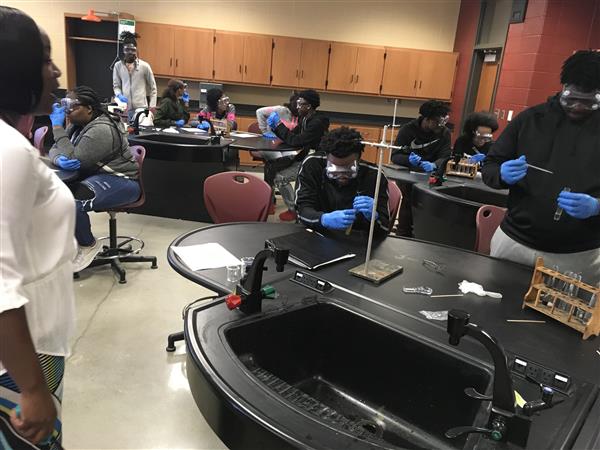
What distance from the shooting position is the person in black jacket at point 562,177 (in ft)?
5.68

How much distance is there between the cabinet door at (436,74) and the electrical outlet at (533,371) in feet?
23.4

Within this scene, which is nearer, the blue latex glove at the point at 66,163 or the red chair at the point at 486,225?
the red chair at the point at 486,225

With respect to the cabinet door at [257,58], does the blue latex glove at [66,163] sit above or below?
below

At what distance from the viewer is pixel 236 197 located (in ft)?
8.97

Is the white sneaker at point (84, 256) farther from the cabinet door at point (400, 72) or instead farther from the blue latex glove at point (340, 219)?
the cabinet door at point (400, 72)

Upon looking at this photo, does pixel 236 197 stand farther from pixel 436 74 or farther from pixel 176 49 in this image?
pixel 436 74

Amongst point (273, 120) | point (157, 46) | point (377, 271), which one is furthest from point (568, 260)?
point (157, 46)

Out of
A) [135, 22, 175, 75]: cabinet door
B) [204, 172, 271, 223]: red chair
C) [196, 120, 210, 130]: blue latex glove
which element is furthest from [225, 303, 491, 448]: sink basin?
[135, 22, 175, 75]: cabinet door

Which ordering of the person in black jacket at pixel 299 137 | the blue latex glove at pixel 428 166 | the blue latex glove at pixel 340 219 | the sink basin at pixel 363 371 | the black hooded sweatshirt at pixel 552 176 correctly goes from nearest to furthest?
the sink basin at pixel 363 371, the black hooded sweatshirt at pixel 552 176, the blue latex glove at pixel 340 219, the blue latex glove at pixel 428 166, the person in black jacket at pixel 299 137

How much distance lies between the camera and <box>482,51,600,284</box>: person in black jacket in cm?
173

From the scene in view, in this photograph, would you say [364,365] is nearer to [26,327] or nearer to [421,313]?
[421,313]

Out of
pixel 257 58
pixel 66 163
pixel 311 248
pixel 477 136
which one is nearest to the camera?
pixel 311 248

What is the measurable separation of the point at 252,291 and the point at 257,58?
6.77 metres

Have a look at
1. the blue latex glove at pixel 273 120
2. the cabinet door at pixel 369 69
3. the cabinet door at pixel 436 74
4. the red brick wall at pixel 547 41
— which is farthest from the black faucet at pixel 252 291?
the cabinet door at pixel 436 74
